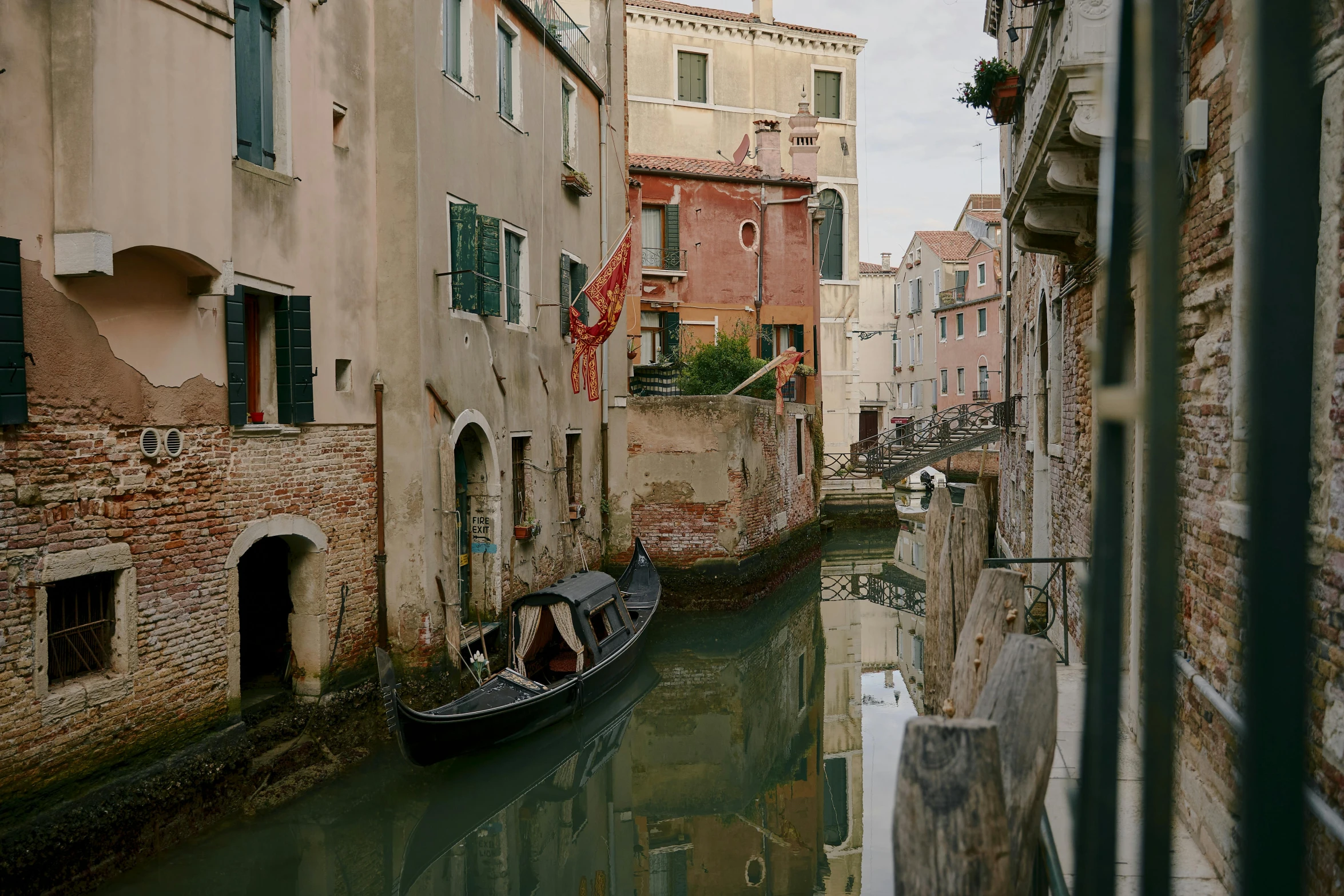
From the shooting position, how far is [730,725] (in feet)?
35.5

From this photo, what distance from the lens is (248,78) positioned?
25.2ft

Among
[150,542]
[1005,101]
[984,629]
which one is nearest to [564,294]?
[1005,101]

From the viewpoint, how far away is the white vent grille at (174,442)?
22.4 feet

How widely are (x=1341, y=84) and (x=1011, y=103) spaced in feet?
22.1

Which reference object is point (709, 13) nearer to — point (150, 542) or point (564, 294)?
point (564, 294)

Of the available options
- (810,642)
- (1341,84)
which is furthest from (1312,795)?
(810,642)

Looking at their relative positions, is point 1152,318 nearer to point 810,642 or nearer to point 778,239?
point 810,642

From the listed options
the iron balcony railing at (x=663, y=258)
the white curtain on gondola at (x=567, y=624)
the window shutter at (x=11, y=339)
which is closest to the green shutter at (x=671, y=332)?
A: the iron balcony railing at (x=663, y=258)

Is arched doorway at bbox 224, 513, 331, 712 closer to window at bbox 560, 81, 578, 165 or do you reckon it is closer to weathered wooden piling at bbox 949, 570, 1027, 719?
weathered wooden piling at bbox 949, 570, 1027, 719

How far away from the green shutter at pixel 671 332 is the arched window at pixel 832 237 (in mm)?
6980

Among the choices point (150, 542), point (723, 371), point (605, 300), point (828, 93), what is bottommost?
point (150, 542)

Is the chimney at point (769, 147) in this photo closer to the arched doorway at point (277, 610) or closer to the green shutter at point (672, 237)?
the green shutter at point (672, 237)

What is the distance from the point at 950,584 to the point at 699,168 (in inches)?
696

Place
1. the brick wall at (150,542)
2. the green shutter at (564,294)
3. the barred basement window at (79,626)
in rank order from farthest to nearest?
1. the green shutter at (564,294)
2. the barred basement window at (79,626)
3. the brick wall at (150,542)
